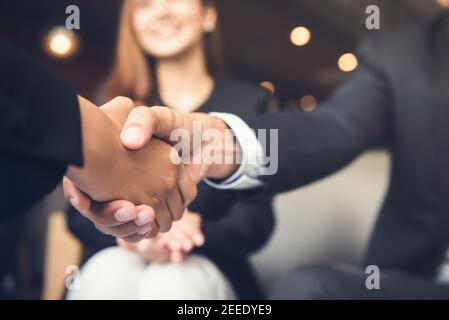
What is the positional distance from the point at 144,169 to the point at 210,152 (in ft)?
0.21

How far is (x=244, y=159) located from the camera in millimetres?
372

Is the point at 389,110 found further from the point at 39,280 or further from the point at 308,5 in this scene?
the point at 308,5

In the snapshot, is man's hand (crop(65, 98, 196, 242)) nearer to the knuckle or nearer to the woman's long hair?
the knuckle

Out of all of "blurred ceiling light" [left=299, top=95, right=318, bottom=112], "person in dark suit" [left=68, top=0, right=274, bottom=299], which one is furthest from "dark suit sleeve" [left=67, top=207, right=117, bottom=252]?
"blurred ceiling light" [left=299, top=95, right=318, bottom=112]

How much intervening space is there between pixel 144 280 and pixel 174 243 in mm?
46

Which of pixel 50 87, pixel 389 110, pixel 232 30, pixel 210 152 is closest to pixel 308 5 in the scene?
pixel 232 30

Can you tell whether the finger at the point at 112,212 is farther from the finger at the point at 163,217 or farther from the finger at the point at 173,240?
the finger at the point at 173,240

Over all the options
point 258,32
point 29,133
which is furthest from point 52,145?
point 258,32

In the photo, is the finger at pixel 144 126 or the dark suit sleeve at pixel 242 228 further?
the dark suit sleeve at pixel 242 228

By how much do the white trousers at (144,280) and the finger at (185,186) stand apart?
139mm

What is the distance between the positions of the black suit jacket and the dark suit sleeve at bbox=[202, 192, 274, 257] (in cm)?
11

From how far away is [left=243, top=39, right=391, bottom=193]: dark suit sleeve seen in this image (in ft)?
1.38

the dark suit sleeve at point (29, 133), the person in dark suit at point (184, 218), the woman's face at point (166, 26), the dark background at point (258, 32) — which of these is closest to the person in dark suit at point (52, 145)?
the dark suit sleeve at point (29, 133)

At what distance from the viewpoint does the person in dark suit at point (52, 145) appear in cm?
23
